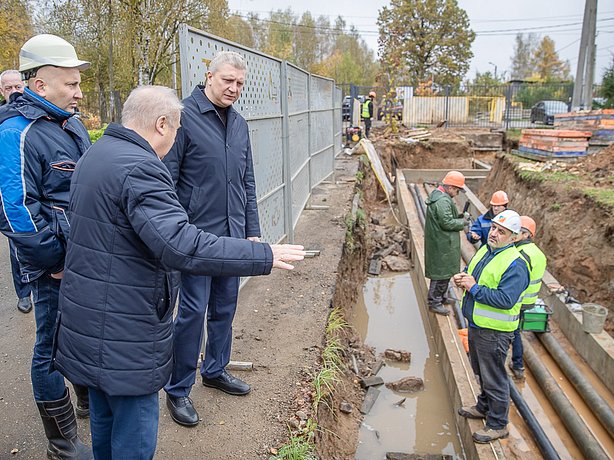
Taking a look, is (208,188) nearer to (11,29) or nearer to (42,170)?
(42,170)

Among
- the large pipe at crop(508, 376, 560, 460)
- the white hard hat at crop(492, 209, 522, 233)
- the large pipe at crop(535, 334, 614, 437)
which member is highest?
the white hard hat at crop(492, 209, 522, 233)

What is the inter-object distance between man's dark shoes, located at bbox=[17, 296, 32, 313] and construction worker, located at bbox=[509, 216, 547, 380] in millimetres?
4741

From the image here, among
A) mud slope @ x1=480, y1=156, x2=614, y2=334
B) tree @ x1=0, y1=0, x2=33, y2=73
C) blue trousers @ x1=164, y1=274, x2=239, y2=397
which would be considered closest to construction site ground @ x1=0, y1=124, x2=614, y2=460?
mud slope @ x1=480, y1=156, x2=614, y2=334

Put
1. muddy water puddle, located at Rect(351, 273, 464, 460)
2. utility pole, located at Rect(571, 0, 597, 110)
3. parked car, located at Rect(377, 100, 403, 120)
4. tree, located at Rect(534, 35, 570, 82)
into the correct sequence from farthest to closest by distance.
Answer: tree, located at Rect(534, 35, 570, 82)
parked car, located at Rect(377, 100, 403, 120)
utility pole, located at Rect(571, 0, 597, 110)
muddy water puddle, located at Rect(351, 273, 464, 460)

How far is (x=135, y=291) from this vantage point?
2.07 meters

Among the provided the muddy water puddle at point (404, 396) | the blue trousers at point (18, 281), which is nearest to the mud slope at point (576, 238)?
the muddy water puddle at point (404, 396)

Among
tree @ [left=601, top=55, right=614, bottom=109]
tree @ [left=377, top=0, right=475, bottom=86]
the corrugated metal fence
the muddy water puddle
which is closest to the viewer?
the corrugated metal fence

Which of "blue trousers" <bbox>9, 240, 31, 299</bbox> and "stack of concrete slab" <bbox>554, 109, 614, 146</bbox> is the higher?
"stack of concrete slab" <bbox>554, 109, 614, 146</bbox>

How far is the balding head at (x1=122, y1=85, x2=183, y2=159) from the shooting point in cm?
212

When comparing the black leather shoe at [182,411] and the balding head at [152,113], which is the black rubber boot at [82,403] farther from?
the balding head at [152,113]

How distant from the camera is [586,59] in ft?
63.0

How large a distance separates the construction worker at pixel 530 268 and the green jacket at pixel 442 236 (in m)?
1.18

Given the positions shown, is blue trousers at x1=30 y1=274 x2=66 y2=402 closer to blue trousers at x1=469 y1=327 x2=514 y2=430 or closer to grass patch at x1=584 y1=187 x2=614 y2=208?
blue trousers at x1=469 y1=327 x2=514 y2=430

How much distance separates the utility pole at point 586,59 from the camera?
18734 mm
